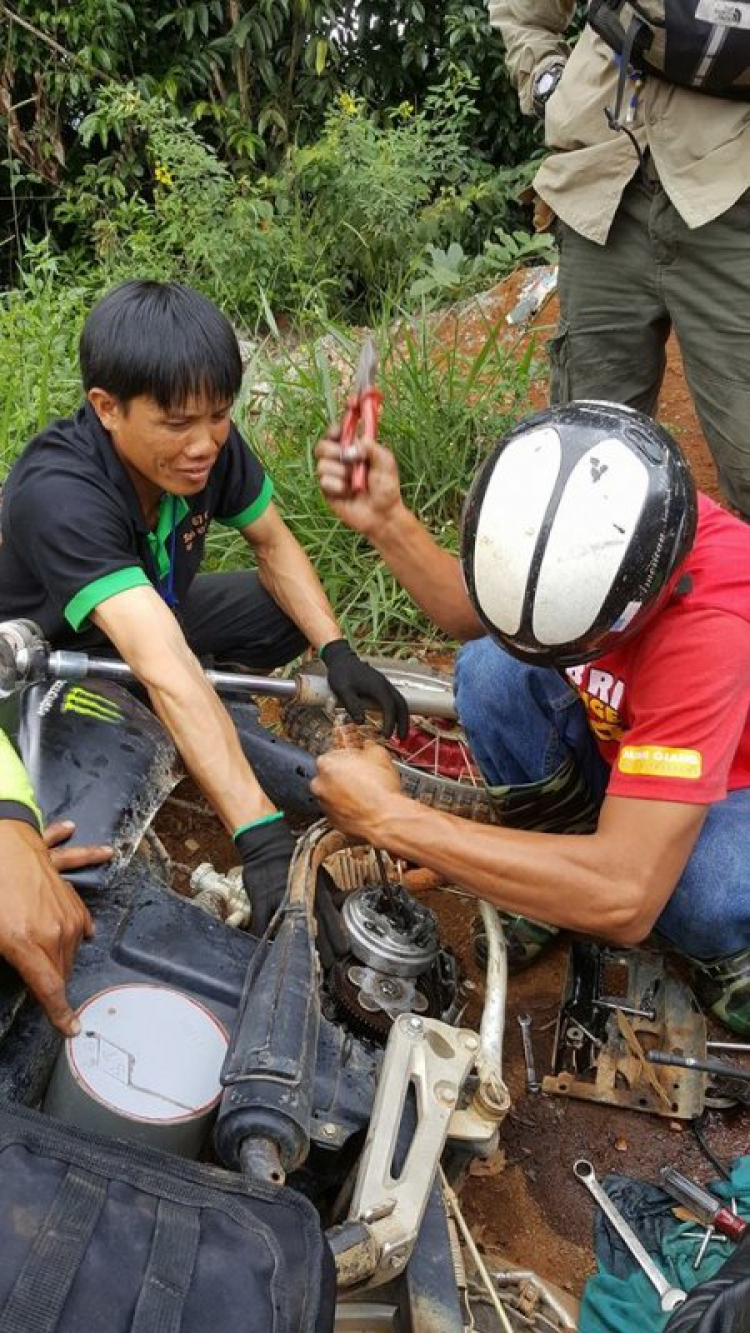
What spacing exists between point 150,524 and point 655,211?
1.71 meters

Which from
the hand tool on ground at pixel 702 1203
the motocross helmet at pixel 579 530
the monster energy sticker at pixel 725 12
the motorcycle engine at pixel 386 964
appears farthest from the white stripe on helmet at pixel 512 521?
the monster energy sticker at pixel 725 12

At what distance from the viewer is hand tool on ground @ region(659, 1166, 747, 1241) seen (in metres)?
2.34

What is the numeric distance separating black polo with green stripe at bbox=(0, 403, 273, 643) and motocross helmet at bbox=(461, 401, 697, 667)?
93 cm

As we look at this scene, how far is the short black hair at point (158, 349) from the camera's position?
8.93ft

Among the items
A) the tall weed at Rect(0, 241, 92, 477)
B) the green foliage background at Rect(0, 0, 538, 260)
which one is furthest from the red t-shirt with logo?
the green foliage background at Rect(0, 0, 538, 260)

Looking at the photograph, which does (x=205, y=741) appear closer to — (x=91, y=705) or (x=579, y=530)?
(x=91, y=705)

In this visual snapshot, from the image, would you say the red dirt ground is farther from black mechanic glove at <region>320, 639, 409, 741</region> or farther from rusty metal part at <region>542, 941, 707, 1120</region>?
black mechanic glove at <region>320, 639, 409, 741</region>

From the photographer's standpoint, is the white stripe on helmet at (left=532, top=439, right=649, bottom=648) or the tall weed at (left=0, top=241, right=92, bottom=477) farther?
the tall weed at (left=0, top=241, right=92, bottom=477)

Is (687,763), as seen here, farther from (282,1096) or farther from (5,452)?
(5,452)

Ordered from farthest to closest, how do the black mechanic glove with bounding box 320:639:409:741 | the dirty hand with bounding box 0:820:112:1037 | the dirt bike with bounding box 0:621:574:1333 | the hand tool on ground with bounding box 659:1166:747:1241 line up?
the black mechanic glove with bounding box 320:639:409:741, the hand tool on ground with bounding box 659:1166:747:1241, the dirty hand with bounding box 0:820:112:1037, the dirt bike with bounding box 0:621:574:1333

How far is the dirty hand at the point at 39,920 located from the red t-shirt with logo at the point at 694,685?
1009 millimetres

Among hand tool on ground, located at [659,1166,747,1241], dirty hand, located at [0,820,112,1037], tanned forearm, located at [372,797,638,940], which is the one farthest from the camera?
hand tool on ground, located at [659,1166,747,1241]

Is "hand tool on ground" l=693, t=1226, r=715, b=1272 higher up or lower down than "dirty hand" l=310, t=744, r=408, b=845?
lower down

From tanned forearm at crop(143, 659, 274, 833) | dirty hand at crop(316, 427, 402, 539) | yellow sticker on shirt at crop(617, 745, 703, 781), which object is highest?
dirty hand at crop(316, 427, 402, 539)
